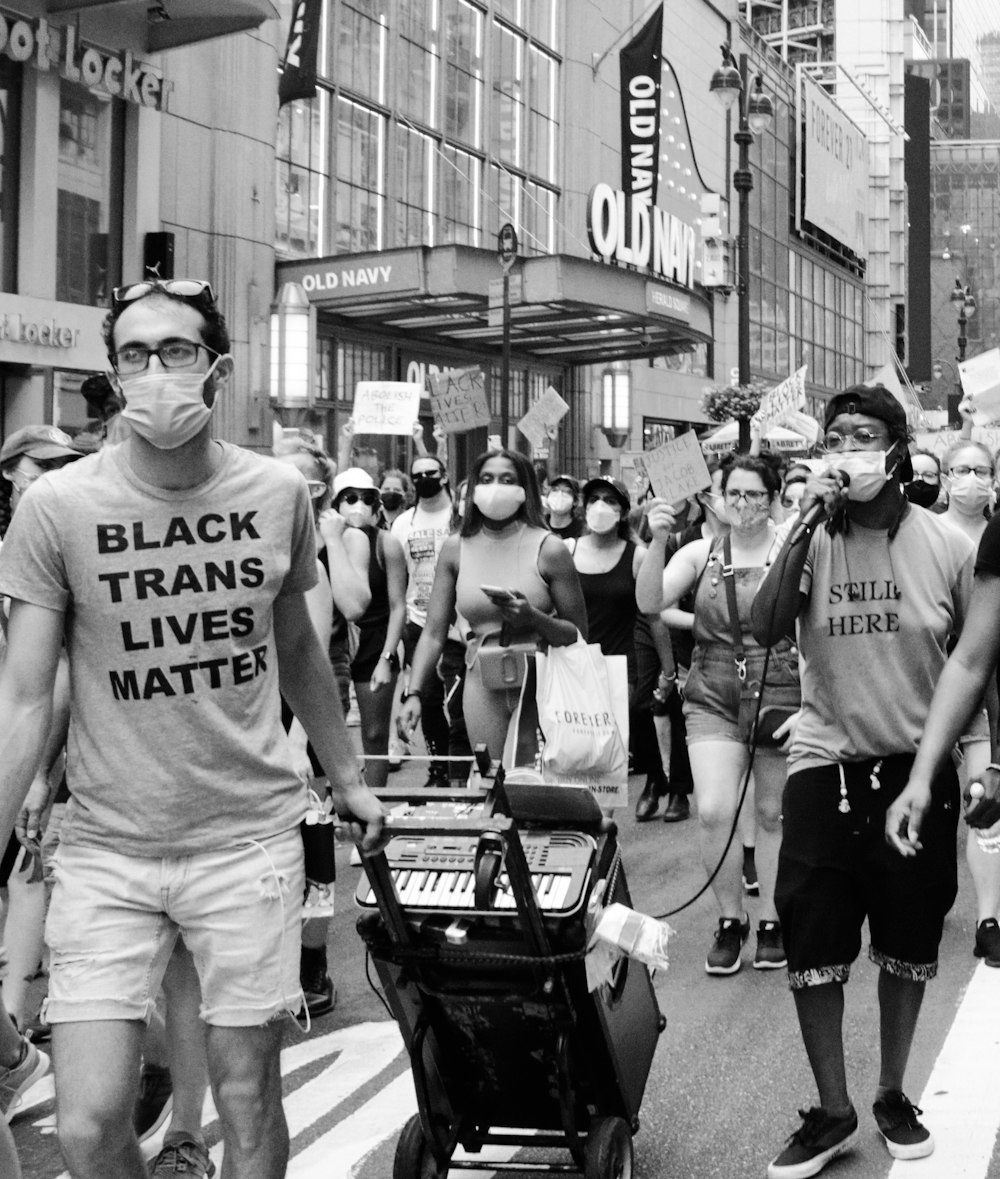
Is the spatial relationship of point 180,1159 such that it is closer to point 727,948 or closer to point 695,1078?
point 695,1078

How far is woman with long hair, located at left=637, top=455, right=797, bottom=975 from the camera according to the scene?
621 cm

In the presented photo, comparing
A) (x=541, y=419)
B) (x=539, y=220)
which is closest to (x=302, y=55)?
(x=541, y=419)

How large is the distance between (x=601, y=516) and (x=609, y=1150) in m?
5.38

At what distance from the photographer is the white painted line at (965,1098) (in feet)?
14.0

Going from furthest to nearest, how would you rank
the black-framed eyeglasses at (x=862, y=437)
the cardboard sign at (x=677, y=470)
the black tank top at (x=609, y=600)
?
the black tank top at (x=609, y=600) < the cardboard sign at (x=677, y=470) < the black-framed eyeglasses at (x=862, y=437)

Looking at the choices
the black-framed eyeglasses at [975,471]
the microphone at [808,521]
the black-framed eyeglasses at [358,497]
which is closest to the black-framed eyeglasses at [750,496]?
the black-framed eyeglasses at [975,471]

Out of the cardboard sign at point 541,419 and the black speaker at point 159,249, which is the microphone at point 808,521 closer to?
the cardboard sign at point 541,419

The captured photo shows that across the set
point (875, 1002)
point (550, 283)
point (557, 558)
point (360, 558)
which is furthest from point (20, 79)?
point (875, 1002)

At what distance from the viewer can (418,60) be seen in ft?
89.1

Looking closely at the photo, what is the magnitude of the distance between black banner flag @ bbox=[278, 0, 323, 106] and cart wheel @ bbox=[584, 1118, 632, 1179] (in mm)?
20021

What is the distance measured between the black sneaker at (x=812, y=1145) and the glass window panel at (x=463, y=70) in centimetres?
2550

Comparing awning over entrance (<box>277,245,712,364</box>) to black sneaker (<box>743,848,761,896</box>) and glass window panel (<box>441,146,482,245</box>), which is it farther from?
black sneaker (<box>743,848,761,896</box>)

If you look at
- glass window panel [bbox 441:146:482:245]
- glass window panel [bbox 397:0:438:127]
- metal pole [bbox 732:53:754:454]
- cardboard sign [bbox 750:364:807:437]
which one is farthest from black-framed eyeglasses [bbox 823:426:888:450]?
glass window panel [bbox 441:146:482:245]

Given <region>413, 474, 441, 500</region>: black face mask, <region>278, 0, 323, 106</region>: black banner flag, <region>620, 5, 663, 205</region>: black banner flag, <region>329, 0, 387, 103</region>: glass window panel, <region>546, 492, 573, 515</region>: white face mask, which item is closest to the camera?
<region>413, 474, 441, 500</region>: black face mask
